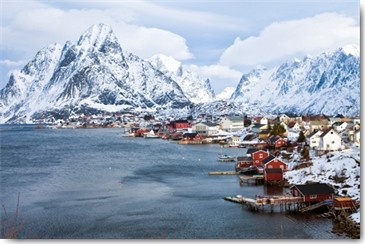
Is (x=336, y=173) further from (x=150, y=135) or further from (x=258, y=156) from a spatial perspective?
(x=150, y=135)

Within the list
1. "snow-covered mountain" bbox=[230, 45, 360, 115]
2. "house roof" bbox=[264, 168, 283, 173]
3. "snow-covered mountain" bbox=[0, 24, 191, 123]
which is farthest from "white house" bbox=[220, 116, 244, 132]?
"snow-covered mountain" bbox=[0, 24, 191, 123]

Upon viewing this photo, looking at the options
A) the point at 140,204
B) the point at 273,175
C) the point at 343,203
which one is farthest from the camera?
the point at 273,175

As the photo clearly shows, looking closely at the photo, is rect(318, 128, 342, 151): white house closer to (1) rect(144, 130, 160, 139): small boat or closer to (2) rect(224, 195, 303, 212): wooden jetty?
(2) rect(224, 195, 303, 212): wooden jetty

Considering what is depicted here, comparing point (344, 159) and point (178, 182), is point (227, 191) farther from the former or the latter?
point (344, 159)

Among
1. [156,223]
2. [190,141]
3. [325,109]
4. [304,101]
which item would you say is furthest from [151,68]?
[156,223]

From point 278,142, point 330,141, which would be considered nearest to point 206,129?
point 278,142

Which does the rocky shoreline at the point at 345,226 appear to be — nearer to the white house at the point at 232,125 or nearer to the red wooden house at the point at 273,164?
the red wooden house at the point at 273,164

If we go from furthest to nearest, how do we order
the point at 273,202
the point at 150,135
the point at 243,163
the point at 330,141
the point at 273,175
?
1. the point at 150,135
2. the point at 330,141
3. the point at 243,163
4. the point at 273,175
5. the point at 273,202
